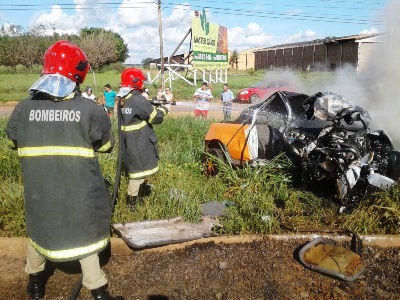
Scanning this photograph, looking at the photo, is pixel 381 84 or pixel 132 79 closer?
pixel 132 79

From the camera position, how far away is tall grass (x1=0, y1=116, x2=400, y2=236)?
3.79m

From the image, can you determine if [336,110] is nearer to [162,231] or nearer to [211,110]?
[162,231]

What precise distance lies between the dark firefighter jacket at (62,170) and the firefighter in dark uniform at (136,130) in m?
1.71

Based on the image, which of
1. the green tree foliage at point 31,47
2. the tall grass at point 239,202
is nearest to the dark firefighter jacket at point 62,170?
the tall grass at point 239,202

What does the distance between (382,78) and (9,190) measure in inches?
306

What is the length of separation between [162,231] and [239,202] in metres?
0.94

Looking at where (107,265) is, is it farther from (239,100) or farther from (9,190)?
(239,100)

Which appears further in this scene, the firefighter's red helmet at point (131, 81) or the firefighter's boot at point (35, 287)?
the firefighter's red helmet at point (131, 81)

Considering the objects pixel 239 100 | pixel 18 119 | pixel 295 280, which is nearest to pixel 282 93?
pixel 295 280

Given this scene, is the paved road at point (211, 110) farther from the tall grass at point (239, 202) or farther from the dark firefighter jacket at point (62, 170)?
the dark firefighter jacket at point (62, 170)

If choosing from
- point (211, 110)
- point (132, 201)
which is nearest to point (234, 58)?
point (211, 110)

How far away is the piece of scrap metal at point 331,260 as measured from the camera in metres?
3.11

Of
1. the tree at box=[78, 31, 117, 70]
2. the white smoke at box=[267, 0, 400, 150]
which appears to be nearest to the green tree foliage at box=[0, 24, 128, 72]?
the tree at box=[78, 31, 117, 70]

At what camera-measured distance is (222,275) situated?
318cm
